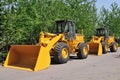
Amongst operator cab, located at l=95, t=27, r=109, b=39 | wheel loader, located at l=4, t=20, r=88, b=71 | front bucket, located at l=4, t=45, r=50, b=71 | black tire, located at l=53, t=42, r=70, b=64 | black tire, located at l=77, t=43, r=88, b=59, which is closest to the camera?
front bucket, located at l=4, t=45, r=50, b=71

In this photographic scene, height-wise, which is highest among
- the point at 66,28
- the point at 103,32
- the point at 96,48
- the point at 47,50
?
the point at 66,28

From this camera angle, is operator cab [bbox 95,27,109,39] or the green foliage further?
the green foliage

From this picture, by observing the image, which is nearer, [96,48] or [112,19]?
[96,48]

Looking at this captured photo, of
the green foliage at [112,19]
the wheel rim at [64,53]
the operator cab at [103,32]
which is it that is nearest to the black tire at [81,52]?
the wheel rim at [64,53]

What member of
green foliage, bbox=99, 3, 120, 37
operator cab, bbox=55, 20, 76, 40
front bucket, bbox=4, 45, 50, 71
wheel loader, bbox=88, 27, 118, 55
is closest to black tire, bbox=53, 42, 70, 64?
front bucket, bbox=4, 45, 50, 71

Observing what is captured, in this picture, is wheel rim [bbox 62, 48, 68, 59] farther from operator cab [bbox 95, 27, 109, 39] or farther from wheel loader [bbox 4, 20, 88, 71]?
operator cab [bbox 95, 27, 109, 39]

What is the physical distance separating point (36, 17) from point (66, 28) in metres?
6.33

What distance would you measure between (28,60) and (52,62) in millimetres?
1906

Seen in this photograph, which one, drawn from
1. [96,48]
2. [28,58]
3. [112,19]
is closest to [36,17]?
[96,48]

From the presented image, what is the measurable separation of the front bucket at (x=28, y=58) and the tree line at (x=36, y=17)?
2851mm

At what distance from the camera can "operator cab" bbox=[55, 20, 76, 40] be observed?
1565 centimetres

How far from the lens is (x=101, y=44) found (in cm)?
2052

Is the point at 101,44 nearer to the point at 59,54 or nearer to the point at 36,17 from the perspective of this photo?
the point at 36,17

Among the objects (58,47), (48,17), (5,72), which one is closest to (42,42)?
(58,47)
